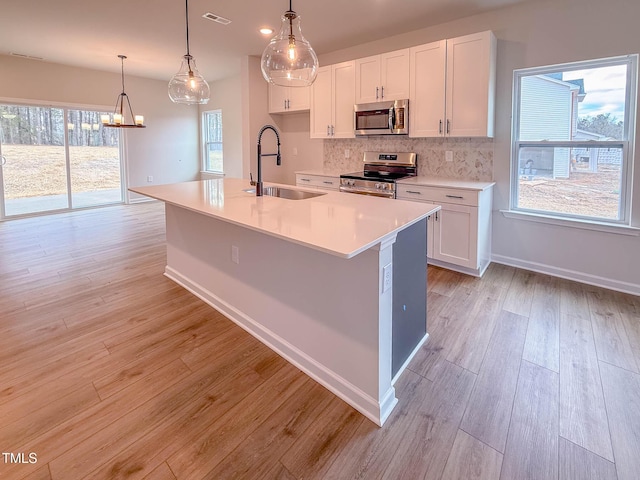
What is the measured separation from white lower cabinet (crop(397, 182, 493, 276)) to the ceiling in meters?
1.78

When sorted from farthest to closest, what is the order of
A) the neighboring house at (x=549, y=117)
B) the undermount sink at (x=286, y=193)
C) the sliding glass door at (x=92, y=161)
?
the sliding glass door at (x=92, y=161)
the neighboring house at (x=549, y=117)
the undermount sink at (x=286, y=193)

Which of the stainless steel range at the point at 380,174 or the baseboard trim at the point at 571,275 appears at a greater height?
the stainless steel range at the point at 380,174

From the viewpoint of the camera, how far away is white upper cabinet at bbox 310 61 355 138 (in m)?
4.49

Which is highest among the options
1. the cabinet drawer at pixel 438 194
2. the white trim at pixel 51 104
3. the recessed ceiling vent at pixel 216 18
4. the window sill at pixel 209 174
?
the recessed ceiling vent at pixel 216 18

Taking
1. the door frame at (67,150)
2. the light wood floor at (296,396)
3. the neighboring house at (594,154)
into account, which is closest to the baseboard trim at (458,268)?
the light wood floor at (296,396)

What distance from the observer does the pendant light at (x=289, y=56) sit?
7.43 ft

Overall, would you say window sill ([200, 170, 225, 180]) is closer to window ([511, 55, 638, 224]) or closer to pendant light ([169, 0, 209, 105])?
pendant light ([169, 0, 209, 105])

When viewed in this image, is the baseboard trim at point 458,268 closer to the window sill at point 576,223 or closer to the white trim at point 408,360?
the window sill at point 576,223

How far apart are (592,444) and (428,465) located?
29.4 inches

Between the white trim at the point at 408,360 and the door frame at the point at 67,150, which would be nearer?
the white trim at the point at 408,360

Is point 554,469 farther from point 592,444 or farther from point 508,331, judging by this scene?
point 508,331

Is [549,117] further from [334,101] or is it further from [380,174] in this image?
[334,101]

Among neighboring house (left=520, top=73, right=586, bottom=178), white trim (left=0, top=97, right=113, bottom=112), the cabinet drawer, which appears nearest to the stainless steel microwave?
the cabinet drawer

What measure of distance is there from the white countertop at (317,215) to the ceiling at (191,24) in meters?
2.06
